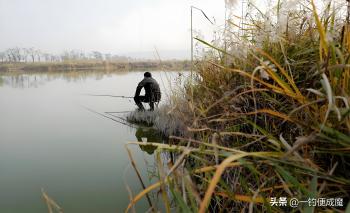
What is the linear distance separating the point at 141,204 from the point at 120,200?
22 cm

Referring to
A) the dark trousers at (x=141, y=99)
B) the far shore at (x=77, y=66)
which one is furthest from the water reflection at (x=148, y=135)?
the far shore at (x=77, y=66)

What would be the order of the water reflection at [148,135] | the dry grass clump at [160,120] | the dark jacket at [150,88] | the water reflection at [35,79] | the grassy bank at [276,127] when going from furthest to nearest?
the water reflection at [35,79]
the dark jacket at [150,88]
the water reflection at [148,135]
the dry grass clump at [160,120]
the grassy bank at [276,127]

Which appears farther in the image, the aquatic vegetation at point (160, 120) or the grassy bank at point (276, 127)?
the aquatic vegetation at point (160, 120)

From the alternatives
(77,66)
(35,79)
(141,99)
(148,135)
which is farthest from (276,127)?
(77,66)

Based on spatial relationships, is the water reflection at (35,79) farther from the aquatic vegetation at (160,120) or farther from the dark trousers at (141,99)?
the aquatic vegetation at (160,120)

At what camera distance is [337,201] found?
56 cm

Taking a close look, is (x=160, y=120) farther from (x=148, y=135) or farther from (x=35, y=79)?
(x=35, y=79)

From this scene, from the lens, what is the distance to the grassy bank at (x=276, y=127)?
50 cm

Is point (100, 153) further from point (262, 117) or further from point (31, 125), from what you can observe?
point (31, 125)

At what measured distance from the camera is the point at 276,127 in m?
0.92

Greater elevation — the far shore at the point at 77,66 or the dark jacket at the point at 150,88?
the far shore at the point at 77,66

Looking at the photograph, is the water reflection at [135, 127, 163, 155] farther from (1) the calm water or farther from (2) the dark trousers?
(2) the dark trousers

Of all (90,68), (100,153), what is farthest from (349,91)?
(90,68)

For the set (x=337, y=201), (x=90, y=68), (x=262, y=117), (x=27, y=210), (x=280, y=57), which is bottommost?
(x=27, y=210)
